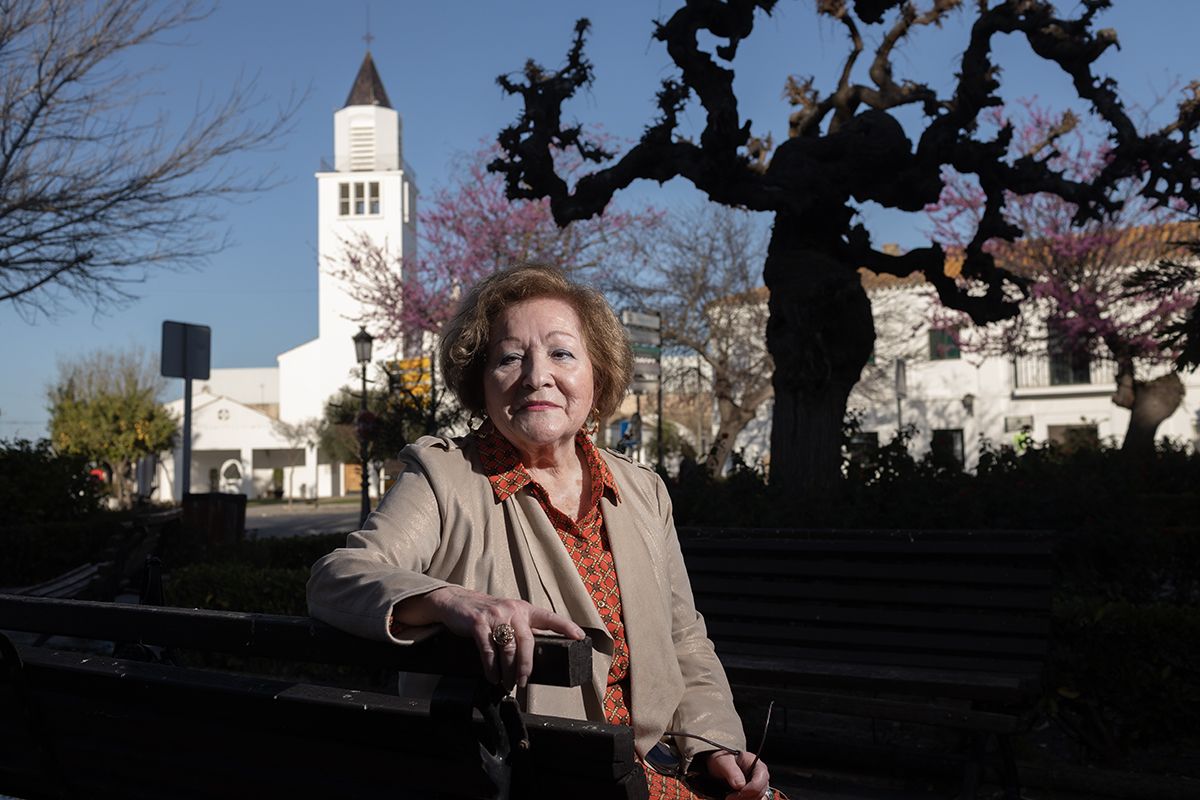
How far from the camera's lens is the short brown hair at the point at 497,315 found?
2.53m

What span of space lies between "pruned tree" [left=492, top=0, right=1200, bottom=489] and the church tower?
213 feet

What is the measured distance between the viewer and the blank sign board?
1108 cm

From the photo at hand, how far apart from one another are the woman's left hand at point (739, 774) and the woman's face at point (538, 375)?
0.75m

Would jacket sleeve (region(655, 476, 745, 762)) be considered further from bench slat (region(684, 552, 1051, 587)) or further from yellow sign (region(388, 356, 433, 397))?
yellow sign (region(388, 356, 433, 397))

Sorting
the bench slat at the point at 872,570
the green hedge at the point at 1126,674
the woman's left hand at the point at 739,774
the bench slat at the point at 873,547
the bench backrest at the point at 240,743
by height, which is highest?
the bench slat at the point at 873,547

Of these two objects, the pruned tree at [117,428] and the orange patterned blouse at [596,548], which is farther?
the pruned tree at [117,428]

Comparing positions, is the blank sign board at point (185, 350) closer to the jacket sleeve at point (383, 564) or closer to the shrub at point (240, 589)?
the shrub at point (240, 589)

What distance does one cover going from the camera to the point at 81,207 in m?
12.8

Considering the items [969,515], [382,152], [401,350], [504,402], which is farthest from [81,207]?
[382,152]

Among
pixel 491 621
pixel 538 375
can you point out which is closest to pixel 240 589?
pixel 538 375

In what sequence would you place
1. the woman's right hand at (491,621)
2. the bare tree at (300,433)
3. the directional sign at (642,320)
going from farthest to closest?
the bare tree at (300,433)
the directional sign at (642,320)
the woman's right hand at (491,621)

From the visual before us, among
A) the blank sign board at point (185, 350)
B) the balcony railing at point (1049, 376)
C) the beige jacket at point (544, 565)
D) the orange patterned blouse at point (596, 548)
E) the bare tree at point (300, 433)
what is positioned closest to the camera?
the beige jacket at point (544, 565)

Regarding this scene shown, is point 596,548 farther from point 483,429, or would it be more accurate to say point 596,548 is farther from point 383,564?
point 383,564

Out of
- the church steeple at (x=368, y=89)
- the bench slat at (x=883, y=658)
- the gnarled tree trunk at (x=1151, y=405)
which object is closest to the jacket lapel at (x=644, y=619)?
the bench slat at (x=883, y=658)
